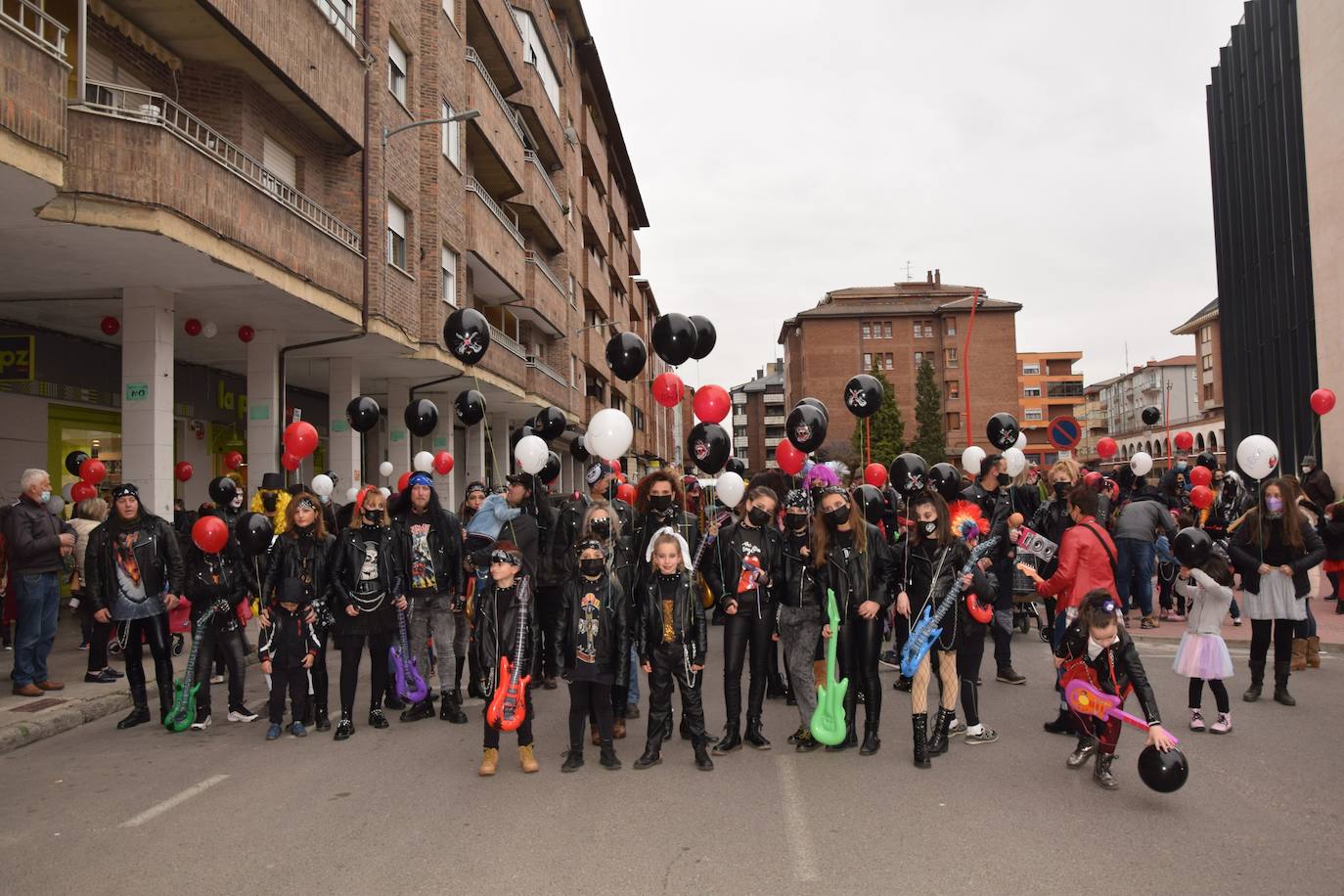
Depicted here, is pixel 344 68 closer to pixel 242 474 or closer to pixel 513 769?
pixel 242 474

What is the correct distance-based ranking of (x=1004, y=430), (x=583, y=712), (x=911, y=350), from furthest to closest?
(x=911, y=350)
(x=1004, y=430)
(x=583, y=712)

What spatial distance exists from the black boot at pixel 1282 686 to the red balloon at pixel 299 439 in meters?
10.2

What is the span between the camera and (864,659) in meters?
6.19

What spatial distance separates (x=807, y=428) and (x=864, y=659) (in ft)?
14.7

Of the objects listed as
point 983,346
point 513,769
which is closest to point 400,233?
point 513,769

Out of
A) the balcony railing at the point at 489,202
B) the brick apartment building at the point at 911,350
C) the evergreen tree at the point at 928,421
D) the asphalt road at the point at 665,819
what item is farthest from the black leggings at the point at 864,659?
the brick apartment building at the point at 911,350

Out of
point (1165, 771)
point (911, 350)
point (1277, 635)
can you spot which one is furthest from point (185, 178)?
point (911, 350)

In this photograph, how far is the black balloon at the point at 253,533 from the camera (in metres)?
7.35

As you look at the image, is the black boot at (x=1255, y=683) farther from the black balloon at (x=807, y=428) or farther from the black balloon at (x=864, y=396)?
the black balloon at (x=864, y=396)

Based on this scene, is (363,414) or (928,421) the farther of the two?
(928,421)

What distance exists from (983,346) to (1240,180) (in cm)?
5671

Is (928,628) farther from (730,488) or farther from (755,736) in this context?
(730,488)

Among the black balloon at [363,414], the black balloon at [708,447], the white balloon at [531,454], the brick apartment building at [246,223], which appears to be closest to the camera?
the white balloon at [531,454]

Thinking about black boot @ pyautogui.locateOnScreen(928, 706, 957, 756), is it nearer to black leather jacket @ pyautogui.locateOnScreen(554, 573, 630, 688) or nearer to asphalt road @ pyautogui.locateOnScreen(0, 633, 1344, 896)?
asphalt road @ pyautogui.locateOnScreen(0, 633, 1344, 896)
